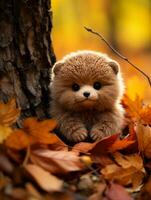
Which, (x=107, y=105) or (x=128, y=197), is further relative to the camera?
(x=107, y=105)

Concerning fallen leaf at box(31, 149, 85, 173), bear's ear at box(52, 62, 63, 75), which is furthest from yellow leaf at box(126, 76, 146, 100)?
fallen leaf at box(31, 149, 85, 173)

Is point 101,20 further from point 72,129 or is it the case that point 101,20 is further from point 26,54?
point 72,129

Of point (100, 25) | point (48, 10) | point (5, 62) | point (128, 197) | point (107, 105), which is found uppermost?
point (48, 10)

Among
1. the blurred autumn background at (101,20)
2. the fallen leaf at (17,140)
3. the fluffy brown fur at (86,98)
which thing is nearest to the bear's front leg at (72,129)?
the fluffy brown fur at (86,98)

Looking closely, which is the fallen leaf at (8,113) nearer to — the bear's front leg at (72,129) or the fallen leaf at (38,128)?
the fallen leaf at (38,128)

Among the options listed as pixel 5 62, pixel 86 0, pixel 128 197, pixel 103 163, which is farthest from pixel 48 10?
pixel 86 0

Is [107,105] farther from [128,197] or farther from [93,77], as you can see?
[128,197]

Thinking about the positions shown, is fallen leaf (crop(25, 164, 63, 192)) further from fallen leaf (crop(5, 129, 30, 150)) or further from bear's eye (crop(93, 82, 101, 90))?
bear's eye (crop(93, 82, 101, 90))
